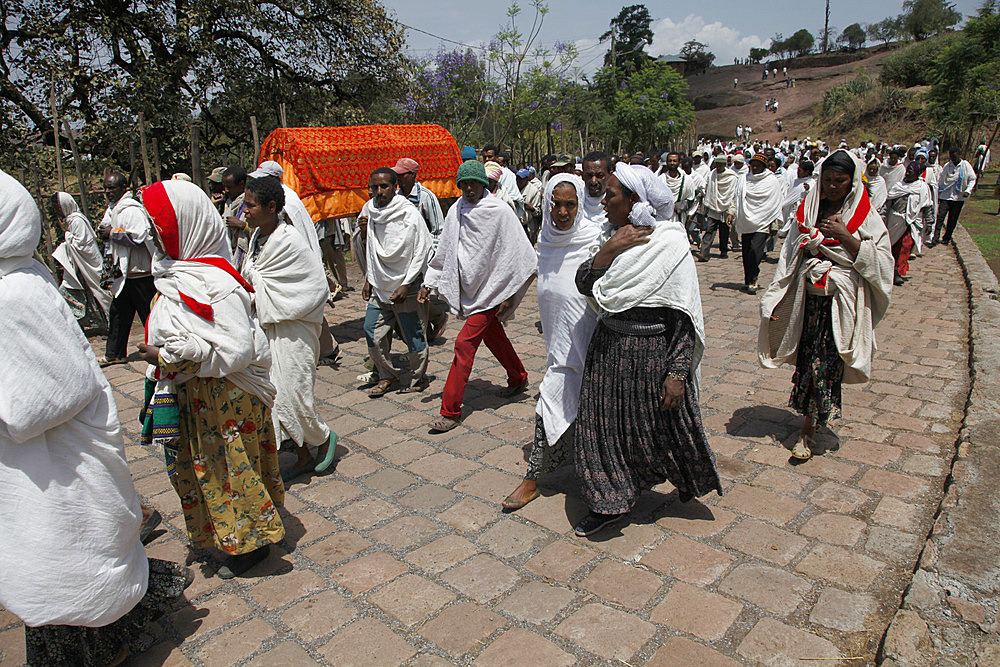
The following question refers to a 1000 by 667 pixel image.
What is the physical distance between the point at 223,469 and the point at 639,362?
6.64 feet

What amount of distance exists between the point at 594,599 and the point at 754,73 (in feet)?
246

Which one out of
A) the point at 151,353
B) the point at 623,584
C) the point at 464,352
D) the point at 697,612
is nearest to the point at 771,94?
the point at 464,352

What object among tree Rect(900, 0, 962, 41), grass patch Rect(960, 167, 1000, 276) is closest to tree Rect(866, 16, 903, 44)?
tree Rect(900, 0, 962, 41)

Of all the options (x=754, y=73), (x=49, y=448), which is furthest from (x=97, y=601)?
(x=754, y=73)

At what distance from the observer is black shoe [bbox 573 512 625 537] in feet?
11.5

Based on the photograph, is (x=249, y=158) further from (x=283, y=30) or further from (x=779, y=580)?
(x=779, y=580)

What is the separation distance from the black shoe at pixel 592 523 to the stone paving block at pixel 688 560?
273mm

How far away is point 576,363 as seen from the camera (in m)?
3.71

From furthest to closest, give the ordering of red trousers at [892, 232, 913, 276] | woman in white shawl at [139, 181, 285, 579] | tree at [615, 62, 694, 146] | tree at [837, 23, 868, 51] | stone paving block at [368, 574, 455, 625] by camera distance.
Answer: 1. tree at [837, 23, 868, 51]
2. tree at [615, 62, 694, 146]
3. red trousers at [892, 232, 913, 276]
4. stone paving block at [368, 574, 455, 625]
5. woman in white shawl at [139, 181, 285, 579]

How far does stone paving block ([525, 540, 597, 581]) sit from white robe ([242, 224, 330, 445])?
5.33 ft

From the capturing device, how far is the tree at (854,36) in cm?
8312

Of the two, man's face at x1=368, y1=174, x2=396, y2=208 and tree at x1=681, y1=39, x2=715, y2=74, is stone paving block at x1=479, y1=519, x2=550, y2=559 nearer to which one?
man's face at x1=368, y1=174, x2=396, y2=208

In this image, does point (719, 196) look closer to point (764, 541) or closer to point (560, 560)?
point (764, 541)

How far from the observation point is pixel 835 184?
4129mm
